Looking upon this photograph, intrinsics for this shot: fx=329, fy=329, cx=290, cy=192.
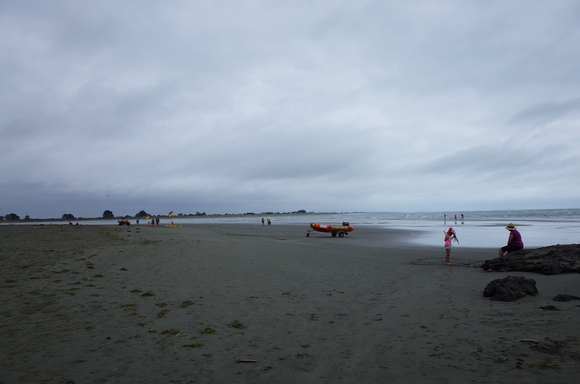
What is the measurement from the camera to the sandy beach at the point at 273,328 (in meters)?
4.41


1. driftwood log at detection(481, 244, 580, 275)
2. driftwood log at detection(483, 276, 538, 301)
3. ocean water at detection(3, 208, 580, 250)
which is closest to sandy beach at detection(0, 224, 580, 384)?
driftwood log at detection(483, 276, 538, 301)

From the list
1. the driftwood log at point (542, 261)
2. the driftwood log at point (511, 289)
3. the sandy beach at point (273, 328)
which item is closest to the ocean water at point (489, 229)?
the driftwood log at point (542, 261)

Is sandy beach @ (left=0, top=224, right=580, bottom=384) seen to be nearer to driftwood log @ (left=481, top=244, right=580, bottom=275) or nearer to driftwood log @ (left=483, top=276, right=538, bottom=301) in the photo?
driftwood log @ (left=483, top=276, right=538, bottom=301)

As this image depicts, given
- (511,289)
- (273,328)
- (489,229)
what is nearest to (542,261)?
(511,289)

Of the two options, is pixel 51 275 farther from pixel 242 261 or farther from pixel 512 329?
pixel 512 329

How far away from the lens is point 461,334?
19.1 feet

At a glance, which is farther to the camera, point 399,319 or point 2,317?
point 399,319

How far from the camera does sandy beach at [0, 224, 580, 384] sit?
14.5 ft

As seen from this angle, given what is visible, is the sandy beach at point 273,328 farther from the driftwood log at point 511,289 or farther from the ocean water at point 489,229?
the ocean water at point 489,229

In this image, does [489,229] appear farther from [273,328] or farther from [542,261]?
[273,328]

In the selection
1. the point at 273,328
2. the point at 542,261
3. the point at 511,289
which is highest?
the point at 542,261

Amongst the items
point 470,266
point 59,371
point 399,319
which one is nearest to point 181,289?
point 59,371

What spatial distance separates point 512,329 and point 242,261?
10551 mm

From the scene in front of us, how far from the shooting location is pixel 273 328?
6281 mm
